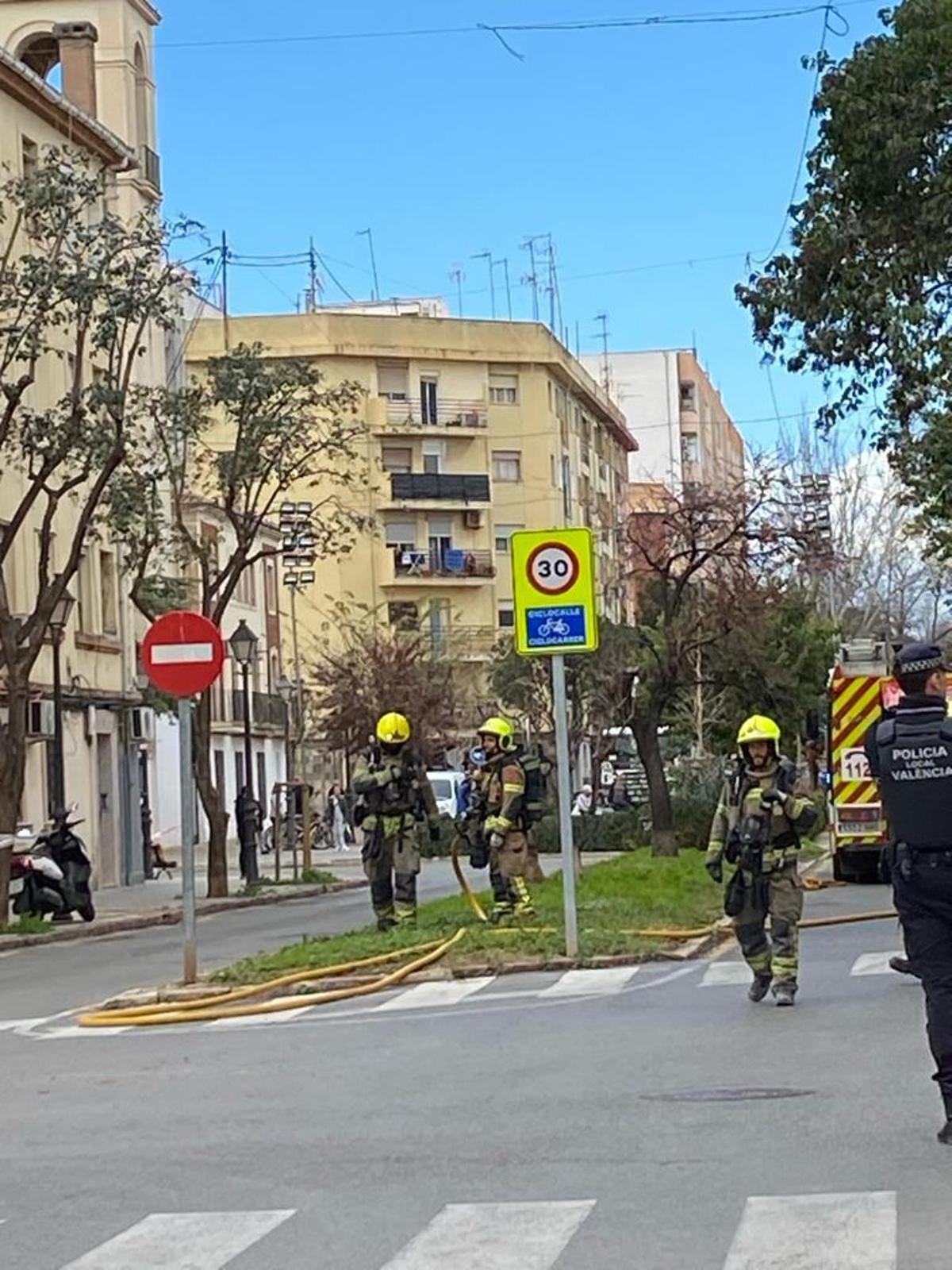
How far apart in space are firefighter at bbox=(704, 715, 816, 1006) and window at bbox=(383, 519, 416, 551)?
71317mm

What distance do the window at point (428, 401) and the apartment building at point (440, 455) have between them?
41mm

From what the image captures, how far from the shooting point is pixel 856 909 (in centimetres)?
2453

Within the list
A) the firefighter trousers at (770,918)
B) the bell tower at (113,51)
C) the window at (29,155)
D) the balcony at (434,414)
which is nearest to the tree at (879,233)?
the firefighter trousers at (770,918)

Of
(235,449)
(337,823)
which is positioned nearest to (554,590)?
(235,449)

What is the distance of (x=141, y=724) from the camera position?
45.0m

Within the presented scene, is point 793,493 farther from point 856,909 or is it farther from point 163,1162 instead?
point 163,1162

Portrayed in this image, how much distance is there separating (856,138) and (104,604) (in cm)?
2333

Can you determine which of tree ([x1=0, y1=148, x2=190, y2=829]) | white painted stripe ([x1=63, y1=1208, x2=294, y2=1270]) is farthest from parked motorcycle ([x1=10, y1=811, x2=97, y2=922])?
white painted stripe ([x1=63, y1=1208, x2=294, y2=1270])

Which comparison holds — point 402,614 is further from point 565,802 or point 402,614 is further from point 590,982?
point 590,982

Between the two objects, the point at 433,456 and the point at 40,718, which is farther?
the point at 433,456

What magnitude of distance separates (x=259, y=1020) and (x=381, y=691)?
178 feet

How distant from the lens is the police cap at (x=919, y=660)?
9906 mm

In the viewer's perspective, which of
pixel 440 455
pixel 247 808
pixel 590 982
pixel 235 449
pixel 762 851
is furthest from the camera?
pixel 440 455

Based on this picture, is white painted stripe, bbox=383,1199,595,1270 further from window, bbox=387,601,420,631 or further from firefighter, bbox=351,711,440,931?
window, bbox=387,601,420,631
